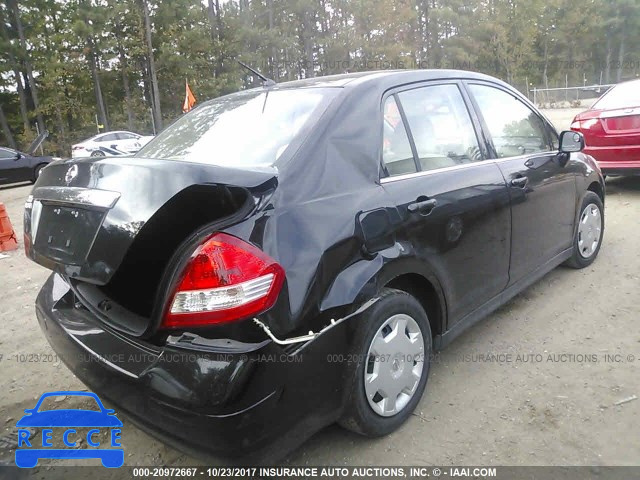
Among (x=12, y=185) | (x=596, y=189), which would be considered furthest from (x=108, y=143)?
(x=596, y=189)

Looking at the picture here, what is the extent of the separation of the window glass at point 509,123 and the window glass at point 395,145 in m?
0.86

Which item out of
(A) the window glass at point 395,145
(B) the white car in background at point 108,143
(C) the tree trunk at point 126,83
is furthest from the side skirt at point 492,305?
(C) the tree trunk at point 126,83

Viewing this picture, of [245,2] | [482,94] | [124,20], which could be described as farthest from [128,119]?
[482,94]

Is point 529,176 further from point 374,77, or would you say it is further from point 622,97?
point 622,97

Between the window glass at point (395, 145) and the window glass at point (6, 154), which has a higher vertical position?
the window glass at point (395, 145)

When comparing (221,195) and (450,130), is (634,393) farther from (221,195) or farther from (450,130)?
(221,195)

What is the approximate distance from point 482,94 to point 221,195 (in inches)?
84.1

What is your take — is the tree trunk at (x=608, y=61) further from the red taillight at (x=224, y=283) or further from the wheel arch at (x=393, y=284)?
the red taillight at (x=224, y=283)

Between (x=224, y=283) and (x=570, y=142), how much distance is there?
10.2ft

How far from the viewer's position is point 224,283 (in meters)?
1.65

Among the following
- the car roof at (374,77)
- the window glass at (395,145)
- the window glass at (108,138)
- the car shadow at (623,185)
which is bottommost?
the car shadow at (623,185)

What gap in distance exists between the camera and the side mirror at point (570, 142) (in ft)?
11.9

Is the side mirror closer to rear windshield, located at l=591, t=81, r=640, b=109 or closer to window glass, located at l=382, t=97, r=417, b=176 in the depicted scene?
window glass, located at l=382, t=97, r=417, b=176

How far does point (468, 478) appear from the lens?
6.81 feet
